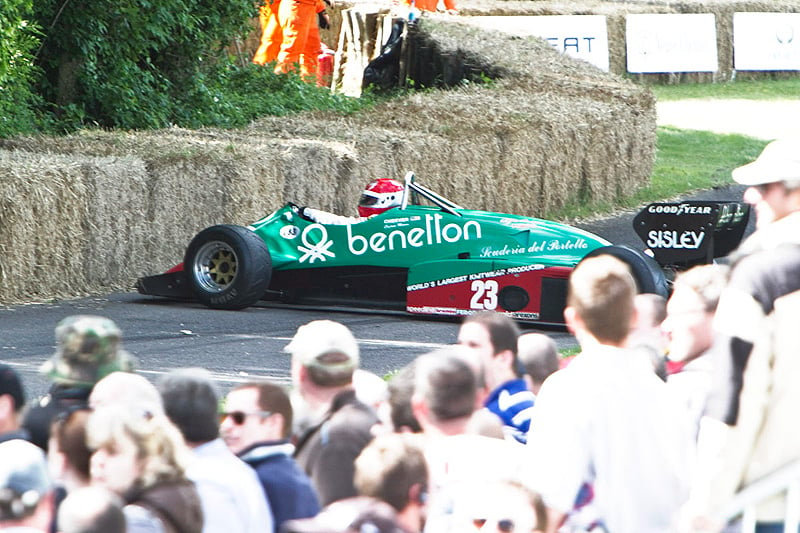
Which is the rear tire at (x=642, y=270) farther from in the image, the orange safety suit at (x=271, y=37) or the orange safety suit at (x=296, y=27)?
the orange safety suit at (x=271, y=37)

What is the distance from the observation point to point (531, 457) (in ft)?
13.5

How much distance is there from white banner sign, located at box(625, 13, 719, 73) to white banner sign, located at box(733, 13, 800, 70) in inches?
30.8

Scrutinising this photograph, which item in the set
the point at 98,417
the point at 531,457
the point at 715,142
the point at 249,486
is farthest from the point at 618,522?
the point at 715,142

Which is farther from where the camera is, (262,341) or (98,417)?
(262,341)

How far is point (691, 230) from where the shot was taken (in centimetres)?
1074

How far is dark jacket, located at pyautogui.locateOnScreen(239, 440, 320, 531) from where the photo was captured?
13.7 feet

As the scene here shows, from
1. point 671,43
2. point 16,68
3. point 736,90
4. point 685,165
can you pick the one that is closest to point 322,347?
point 16,68

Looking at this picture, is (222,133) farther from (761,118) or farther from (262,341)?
(761,118)

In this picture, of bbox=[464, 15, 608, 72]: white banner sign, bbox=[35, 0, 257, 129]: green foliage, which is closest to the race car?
bbox=[35, 0, 257, 129]: green foliage

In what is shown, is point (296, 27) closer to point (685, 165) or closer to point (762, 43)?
point (685, 165)

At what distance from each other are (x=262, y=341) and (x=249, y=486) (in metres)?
6.12

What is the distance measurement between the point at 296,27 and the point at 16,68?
10064mm

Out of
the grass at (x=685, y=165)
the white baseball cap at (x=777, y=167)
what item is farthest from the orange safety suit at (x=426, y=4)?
the white baseball cap at (x=777, y=167)

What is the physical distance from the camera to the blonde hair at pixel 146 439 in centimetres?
386
